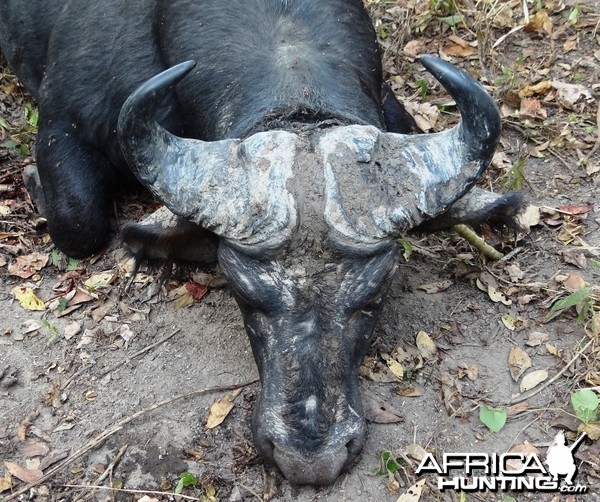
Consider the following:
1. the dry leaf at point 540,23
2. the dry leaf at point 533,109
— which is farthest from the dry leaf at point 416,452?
the dry leaf at point 540,23

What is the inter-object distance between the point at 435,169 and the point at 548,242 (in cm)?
180

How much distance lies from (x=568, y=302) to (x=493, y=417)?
A: 868mm

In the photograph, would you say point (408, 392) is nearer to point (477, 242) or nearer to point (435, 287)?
point (435, 287)

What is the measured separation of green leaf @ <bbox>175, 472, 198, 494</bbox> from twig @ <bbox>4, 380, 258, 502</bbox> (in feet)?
1.73

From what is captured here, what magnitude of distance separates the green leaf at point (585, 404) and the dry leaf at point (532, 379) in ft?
0.86

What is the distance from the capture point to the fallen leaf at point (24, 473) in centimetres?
409

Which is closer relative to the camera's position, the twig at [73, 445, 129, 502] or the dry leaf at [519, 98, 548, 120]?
the twig at [73, 445, 129, 502]

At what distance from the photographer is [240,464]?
399 centimetres

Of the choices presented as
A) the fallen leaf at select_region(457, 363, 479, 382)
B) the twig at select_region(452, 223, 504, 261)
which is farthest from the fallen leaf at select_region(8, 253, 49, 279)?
the fallen leaf at select_region(457, 363, 479, 382)

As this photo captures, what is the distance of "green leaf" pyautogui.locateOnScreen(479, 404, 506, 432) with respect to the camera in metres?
4.10

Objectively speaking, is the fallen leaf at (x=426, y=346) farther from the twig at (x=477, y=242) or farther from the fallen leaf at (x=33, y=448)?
the fallen leaf at (x=33, y=448)

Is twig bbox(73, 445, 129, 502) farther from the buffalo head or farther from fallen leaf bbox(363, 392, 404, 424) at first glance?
fallen leaf bbox(363, 392, 404, 424)

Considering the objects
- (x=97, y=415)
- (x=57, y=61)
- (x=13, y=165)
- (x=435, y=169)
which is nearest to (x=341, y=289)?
(x=435, y=169)

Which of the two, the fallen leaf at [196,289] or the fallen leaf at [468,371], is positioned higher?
the fallen leaf at [196,289]
